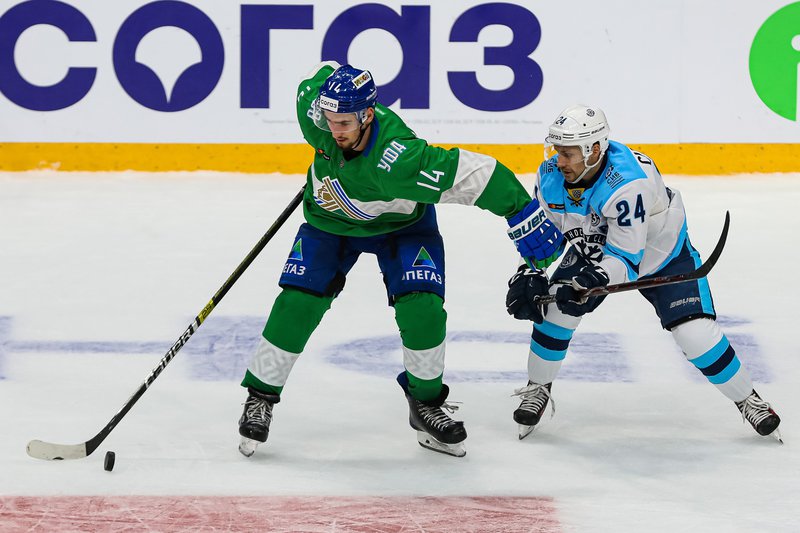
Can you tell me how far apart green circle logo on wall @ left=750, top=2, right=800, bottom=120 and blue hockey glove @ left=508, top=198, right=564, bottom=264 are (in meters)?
3.73

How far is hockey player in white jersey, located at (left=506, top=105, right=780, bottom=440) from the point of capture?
351 centimetres

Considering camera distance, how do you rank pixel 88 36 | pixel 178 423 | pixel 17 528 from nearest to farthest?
pixel 17 528, pixel 178 423, pixel 88 36

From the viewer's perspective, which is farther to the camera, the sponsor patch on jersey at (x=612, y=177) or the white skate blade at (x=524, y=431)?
the white skate blade at (x=524, y=431)

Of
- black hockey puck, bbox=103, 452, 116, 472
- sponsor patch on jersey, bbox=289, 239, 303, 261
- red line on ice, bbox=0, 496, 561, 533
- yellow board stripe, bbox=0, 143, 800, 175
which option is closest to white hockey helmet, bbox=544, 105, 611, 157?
sponsor patch on jersey, bbox=289, 239, 303, 261

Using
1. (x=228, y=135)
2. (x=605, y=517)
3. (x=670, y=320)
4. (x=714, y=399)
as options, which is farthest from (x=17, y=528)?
(x=228, y=135)

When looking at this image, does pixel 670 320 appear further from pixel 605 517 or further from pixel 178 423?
pixel 178 423

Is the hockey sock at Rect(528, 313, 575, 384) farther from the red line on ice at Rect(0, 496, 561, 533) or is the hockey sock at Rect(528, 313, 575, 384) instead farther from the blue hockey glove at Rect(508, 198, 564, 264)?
the red line on ice at Rect(0, 496, 561, 533)

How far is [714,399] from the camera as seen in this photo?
411 cm

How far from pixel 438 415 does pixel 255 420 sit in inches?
19.8

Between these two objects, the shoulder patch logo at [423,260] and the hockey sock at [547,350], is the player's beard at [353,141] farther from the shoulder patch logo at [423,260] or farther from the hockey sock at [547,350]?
the hockey sock at [547,350]

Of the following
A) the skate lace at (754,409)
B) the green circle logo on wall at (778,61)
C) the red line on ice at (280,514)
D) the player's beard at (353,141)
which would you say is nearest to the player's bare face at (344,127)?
the player's beard at (353,141)

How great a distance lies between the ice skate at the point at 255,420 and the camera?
352 centimetres

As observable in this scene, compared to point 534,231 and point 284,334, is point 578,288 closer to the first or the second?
point 534,231

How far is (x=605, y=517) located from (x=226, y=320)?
81.9 inches
